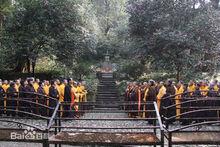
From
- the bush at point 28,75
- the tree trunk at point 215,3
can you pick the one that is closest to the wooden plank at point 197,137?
the tree trunk at point 215,3

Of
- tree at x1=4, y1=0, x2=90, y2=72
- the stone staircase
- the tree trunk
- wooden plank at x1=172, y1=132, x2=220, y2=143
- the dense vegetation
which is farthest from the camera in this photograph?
the stone staircase

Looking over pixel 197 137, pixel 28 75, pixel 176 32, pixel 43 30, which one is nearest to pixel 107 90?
pixel 28 75

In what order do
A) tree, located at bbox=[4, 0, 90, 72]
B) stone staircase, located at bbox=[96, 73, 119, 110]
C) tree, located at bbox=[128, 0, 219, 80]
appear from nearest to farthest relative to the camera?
tree, located at bbox=[128, 0, 219, 80]
tree, located at bbox=[4, 0, 90, 72]
stone staircase, located at bbox=[96, 73, 119, 110]

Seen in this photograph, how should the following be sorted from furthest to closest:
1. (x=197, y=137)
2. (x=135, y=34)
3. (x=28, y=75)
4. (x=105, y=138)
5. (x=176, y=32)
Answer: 1. (x=28, y=75)
2. (x=135, y=34)
3. (x=176, y=32)
4. (x=197, y=137)
5. (x=105, y=138)

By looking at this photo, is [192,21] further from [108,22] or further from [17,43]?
[108,22]

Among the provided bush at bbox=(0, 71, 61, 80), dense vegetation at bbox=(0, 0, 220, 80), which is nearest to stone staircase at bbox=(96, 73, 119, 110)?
dense vegetation at bbox=(0, 0, 220, 80)

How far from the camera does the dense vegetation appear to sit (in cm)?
2594

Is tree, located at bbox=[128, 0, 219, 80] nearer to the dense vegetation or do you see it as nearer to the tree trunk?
the dense vegetation

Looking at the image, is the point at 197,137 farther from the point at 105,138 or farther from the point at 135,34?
the point at 135,34

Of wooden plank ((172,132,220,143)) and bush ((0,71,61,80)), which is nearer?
wooden plank ((172,132,220,143))

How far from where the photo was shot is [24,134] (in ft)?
23.2

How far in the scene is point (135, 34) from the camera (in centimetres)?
3000

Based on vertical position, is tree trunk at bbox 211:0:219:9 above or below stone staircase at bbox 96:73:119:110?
above

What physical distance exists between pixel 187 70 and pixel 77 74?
35.8ft
